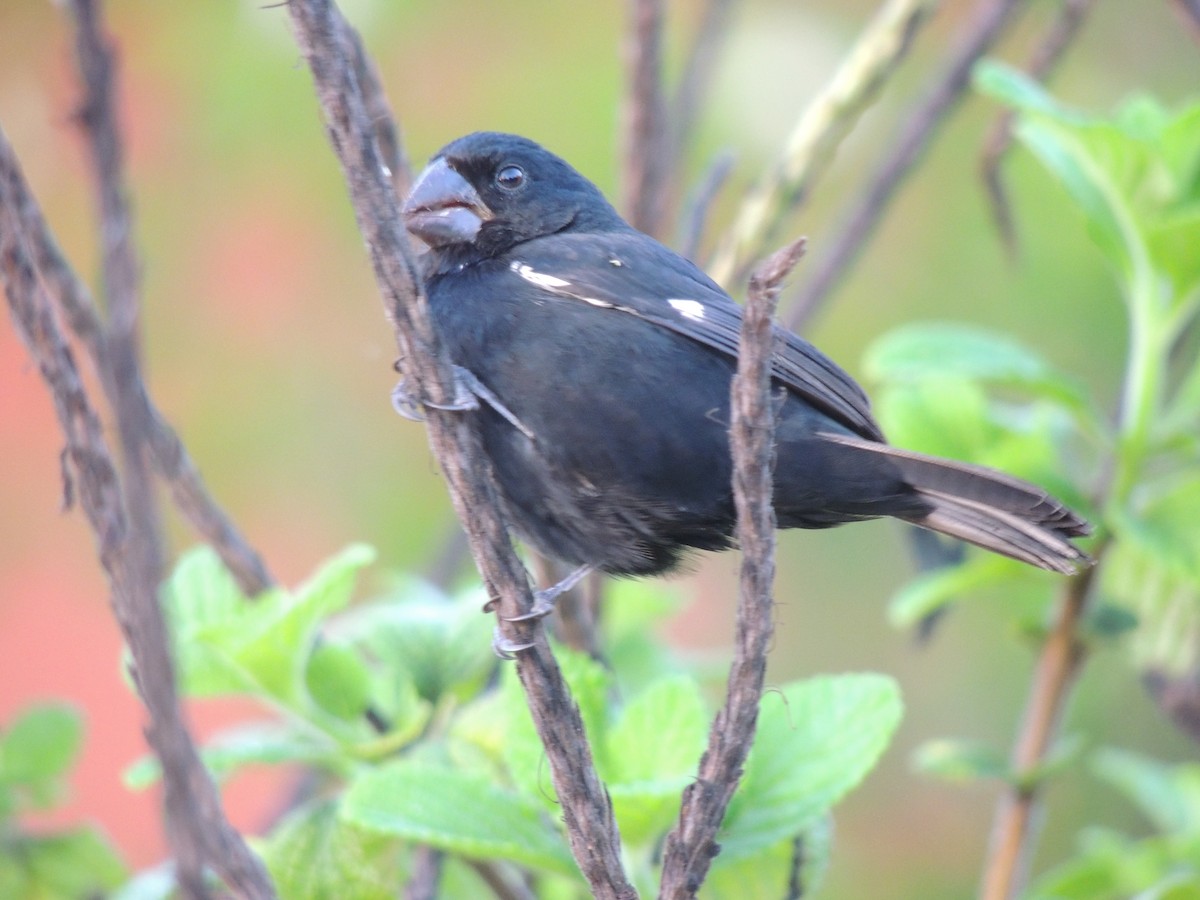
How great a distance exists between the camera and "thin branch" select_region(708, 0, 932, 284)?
2.42m

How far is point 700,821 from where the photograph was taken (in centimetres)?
123

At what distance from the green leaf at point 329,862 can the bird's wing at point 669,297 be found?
2.87ft

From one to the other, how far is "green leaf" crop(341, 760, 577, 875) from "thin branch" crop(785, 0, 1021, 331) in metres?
1.24

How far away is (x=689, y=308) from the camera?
6.85ft

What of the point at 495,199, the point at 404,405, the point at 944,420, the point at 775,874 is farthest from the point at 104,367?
the point at 944,420

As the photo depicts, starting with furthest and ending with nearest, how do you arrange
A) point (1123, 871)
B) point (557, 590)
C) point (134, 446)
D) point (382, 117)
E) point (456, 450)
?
1. point (382, 117)
2. point (1123, 871)
3. point (557, 590)
4. point (456, 450)
5. point (134, 446)

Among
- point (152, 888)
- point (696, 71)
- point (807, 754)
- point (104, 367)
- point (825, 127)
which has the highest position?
point (696, 71)

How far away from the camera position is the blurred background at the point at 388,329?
434 cm

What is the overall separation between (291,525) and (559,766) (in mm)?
3277

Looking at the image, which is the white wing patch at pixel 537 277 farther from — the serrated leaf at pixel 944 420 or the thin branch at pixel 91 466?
the thin branch at pixel 91 466

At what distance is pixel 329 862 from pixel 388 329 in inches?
107

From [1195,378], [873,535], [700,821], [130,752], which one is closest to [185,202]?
[130,752]

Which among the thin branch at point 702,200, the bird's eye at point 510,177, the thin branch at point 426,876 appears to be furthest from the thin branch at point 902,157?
the thin branch at point 426,876

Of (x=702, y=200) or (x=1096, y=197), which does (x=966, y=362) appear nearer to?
(x=1096, y=197)
